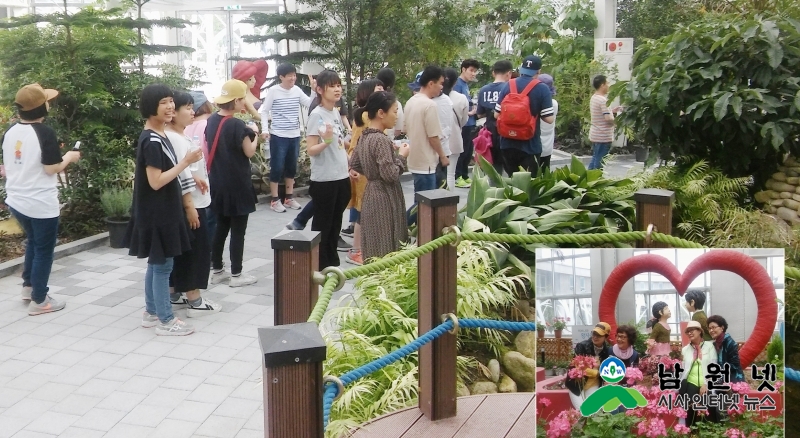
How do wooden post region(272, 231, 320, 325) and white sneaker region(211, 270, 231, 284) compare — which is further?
white sneaker region(211, 270, 231, 284)

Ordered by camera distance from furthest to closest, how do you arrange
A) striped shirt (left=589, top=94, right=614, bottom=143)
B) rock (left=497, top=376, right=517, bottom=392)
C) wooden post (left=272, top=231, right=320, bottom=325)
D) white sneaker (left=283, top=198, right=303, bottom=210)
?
striped shirt (left=589, top=94, right=614, bottom=143) < white sneaker (left=283, top=198, right=303, bottom=210) < rock (left=497, top=376, right=517, bottom=392) < wooden post (left=272, top=231, right=320, bottom=325)

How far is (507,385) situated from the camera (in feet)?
13.9

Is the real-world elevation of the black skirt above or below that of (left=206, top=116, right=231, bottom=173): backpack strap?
below

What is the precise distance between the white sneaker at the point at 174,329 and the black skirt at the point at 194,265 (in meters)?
0.37

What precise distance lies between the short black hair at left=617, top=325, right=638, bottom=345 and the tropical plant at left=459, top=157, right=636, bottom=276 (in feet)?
10.4

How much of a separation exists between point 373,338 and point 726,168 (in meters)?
3.86

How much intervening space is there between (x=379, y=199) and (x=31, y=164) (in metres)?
2.28

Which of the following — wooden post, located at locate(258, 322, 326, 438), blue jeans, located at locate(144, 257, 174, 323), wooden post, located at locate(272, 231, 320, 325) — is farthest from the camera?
blue jeans, located at locate(144, 257, 174, 323)

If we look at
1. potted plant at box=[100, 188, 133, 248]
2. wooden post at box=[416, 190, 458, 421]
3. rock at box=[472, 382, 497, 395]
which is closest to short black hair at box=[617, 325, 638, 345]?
wooden post at box=[416, 190, 458, 421]

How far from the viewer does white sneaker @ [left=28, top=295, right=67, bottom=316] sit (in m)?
5.57

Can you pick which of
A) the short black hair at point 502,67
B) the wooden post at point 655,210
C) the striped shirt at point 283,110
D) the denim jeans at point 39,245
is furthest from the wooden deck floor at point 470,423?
the striped shirt at point 283,110

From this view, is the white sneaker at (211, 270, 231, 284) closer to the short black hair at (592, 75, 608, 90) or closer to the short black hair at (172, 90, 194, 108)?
the short black hair at (172, 90, 194, 108)

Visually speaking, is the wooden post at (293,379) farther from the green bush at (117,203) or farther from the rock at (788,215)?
the green bush at (117,203)

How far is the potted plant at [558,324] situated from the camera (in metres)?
1.83
